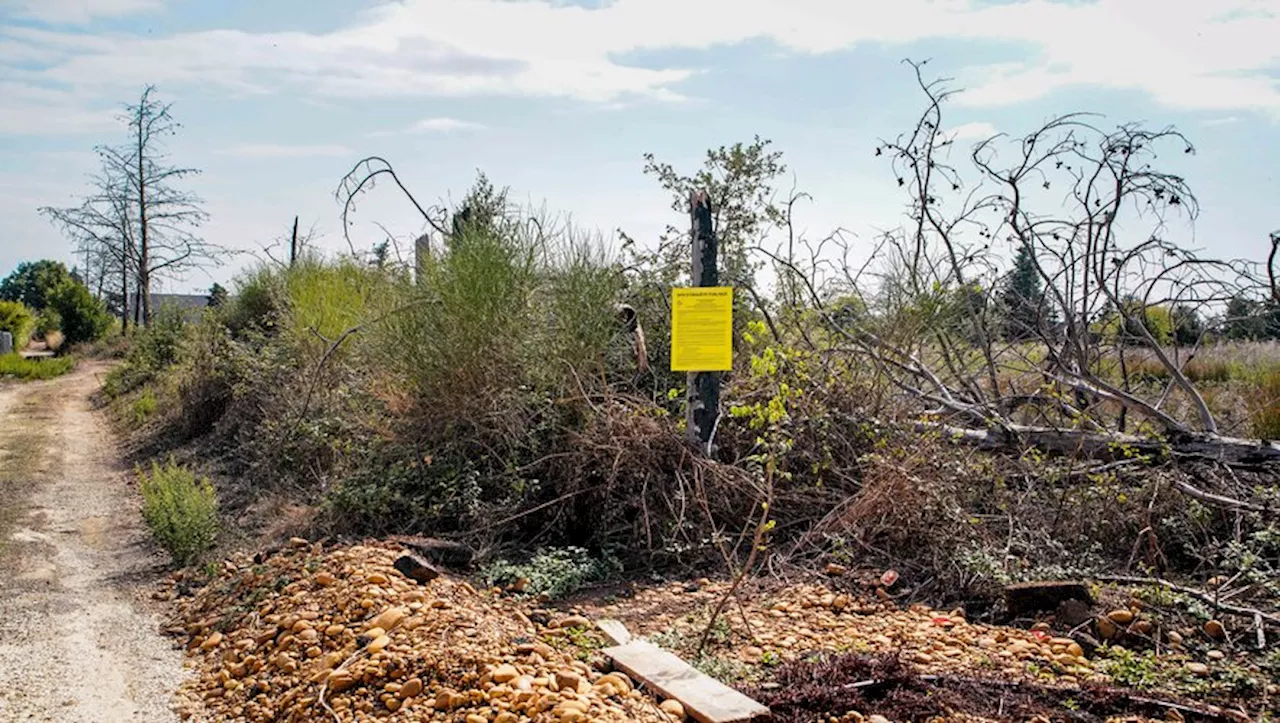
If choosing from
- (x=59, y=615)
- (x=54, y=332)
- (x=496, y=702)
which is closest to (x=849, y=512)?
(x=496, y=702)

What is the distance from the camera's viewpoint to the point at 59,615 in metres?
5.47

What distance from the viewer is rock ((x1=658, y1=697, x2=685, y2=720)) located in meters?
3.43

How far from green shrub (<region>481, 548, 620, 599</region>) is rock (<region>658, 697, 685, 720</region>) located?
1.71m

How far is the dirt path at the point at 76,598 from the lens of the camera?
4.35 meters

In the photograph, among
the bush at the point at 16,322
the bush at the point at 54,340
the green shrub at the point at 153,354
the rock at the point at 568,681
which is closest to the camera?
the rock at the point at 568,681

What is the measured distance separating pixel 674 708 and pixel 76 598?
4.00m

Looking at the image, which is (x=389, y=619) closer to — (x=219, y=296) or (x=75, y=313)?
(x=219, y=296)

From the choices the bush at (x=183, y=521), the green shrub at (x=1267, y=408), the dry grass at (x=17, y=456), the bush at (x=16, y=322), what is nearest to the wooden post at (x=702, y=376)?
the bush at (x=183, y=521)

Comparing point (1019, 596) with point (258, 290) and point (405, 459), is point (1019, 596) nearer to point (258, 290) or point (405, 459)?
point (405, 459)

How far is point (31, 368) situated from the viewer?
20797 mm

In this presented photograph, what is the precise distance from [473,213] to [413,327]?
1.06 metres

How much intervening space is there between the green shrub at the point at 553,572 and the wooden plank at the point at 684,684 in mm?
1129

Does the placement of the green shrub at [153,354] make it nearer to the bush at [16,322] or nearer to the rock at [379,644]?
the bush at [16,322]

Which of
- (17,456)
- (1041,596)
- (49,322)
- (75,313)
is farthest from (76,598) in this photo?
(49,322)
